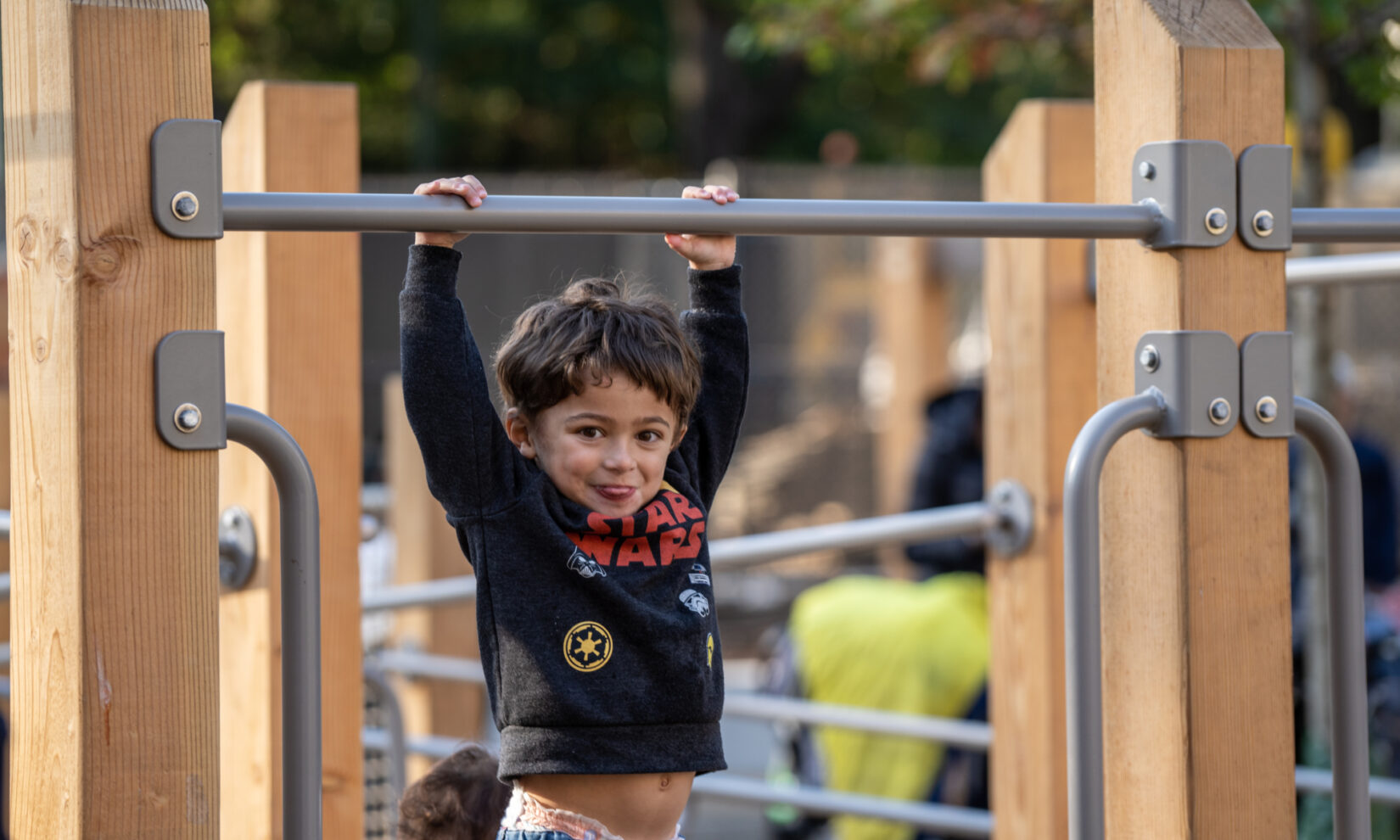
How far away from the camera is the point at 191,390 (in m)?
1.29

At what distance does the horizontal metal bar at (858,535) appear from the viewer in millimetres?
2783

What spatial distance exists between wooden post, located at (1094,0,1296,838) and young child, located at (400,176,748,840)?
1.52 feet

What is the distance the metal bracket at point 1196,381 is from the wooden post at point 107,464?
0.93 m

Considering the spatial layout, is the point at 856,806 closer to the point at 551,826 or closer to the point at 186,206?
the point at 551,826

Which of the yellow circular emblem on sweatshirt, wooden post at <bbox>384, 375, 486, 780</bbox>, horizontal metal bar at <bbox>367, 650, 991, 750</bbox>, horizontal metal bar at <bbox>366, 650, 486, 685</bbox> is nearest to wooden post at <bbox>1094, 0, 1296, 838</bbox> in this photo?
the yellow circular emblem on sweatshirt

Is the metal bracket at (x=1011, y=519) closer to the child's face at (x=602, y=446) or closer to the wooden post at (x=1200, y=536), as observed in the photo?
the wooden post at (x=1200, y=536)

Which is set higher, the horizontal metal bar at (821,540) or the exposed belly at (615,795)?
the horizontal metal bar at (821,540)

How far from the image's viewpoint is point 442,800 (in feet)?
6.70

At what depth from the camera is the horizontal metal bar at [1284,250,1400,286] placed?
2.24m

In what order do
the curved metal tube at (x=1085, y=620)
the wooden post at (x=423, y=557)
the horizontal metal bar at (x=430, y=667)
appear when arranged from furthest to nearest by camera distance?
the wooden post at (x=423, y=557)
the horizontal metal bar at (x=430, y=667)
the curved metal tube at (x=1085, y=620)

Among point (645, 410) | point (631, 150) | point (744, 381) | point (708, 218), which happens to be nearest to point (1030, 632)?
point (744, 381)

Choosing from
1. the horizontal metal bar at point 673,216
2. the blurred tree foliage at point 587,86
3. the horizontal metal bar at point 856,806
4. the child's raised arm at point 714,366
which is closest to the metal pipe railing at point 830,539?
the horizontal metal bar at point 856,806

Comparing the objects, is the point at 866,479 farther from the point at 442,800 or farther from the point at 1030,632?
the point at 442,800

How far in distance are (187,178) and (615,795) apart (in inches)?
31.3
